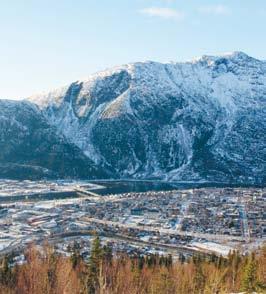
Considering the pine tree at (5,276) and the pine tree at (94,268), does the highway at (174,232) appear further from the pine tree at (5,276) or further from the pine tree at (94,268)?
the pine tree at (5,276)

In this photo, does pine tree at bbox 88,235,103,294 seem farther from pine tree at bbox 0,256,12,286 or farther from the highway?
the highway

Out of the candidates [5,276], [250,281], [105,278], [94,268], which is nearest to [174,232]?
[94,268]

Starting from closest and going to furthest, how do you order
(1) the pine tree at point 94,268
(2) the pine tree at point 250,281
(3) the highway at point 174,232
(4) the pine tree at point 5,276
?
(2) the pine tree at point 250,281
(1) the pine tree at point 94,268
(4) the pine tree at point 5,276
(3) the highway at point 174,232

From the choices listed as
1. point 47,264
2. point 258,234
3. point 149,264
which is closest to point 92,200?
point 258,234

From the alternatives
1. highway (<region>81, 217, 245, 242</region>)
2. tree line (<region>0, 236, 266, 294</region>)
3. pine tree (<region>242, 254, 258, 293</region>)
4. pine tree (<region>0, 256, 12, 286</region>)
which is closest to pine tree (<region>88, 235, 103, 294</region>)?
tree line (<region>0, 236, 266, 294</region>)

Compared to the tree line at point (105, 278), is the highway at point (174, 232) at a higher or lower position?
lower

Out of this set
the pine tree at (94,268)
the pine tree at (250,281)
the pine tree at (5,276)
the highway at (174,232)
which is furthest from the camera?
the highway at (174,232)

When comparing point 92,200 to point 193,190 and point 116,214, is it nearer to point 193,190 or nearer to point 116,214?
point 116,214

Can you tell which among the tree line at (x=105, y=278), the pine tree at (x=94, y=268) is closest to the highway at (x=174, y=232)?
the tree line at (x=105, y=278)

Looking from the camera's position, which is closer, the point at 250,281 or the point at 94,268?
the point at 250,281

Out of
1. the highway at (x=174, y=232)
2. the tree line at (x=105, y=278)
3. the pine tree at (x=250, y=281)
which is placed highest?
the pine tree at (x=250, y=281)

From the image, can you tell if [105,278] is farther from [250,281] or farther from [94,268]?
[250,281]
